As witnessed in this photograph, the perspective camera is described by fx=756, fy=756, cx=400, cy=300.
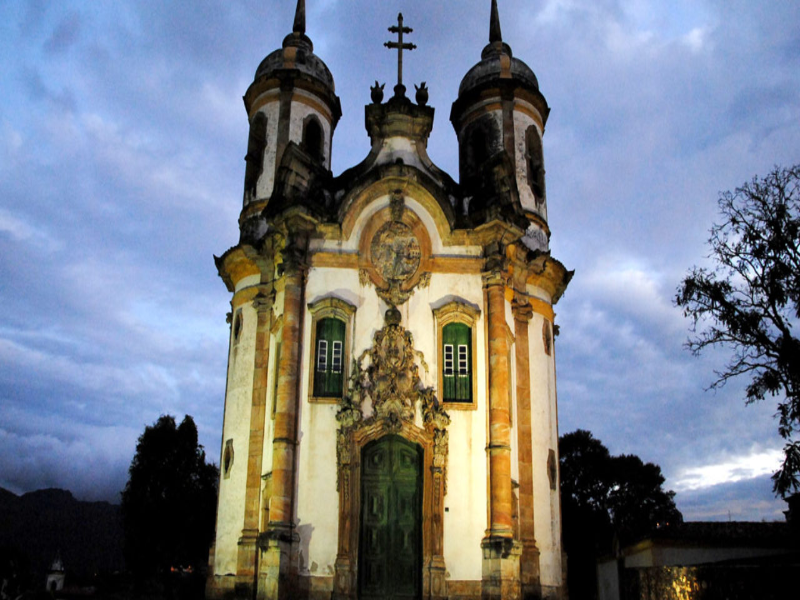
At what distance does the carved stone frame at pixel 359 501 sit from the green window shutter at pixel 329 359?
121cm

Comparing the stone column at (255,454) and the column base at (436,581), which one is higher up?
the stone column at (255,454)

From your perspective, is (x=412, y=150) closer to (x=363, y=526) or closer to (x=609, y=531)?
(x=363, y=526)

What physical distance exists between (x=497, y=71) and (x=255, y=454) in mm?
16036

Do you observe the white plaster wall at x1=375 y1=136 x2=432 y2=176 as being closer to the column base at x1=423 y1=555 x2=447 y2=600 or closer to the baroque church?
the baroque church

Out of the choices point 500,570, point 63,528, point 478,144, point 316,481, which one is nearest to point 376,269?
point 316,481

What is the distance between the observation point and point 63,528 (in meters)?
94.2

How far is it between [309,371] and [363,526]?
160 inches

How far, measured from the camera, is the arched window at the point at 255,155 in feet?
84.3

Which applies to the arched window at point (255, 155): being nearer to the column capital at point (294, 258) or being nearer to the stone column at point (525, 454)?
the column capital at point (294, 258)

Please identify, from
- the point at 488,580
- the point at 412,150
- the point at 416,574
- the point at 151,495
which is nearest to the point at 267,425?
the point at 416,574

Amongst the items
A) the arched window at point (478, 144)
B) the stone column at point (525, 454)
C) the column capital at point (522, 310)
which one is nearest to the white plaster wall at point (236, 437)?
the stone column at point (525, 454)

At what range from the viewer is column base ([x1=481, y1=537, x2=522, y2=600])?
17.4m

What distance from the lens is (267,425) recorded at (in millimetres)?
20688

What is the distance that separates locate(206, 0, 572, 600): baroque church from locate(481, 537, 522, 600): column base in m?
0.05
